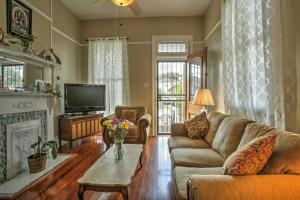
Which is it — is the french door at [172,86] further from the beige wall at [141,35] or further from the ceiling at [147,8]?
the ceiling at [147,8]

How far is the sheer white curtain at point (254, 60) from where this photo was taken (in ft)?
6.44

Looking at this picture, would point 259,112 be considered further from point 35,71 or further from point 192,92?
point 35,71

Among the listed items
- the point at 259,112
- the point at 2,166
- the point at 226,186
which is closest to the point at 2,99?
the point at 2,166

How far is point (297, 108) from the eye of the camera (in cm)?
182

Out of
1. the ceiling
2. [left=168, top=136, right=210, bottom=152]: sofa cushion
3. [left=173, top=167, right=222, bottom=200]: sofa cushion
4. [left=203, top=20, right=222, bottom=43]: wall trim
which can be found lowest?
[left=173, top=167, right=222, bottom=200]: sofa cushion

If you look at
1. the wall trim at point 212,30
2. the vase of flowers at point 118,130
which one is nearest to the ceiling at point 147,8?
the wall trim at point 212,30

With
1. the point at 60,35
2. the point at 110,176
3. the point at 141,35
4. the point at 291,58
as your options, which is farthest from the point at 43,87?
the point at 291,58

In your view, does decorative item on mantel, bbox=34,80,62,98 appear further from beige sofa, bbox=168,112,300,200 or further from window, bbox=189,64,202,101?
window, bbox=189,64,202,101

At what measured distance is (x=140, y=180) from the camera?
9.48ft

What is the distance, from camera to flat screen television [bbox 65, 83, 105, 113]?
4731 millimetres

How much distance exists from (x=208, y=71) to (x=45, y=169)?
12.7 ft

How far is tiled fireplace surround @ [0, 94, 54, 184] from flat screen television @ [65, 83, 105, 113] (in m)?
0.93

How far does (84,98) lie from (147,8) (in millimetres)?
2672

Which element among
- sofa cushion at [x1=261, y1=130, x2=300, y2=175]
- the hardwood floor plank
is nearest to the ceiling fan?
the hardwood floor plank
